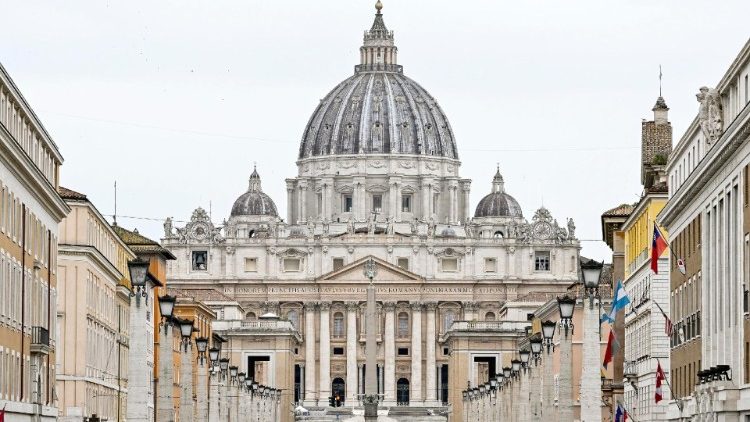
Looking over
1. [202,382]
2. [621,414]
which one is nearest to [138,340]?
[621,414]

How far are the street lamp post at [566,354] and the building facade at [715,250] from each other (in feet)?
9.34

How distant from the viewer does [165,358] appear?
5922cm

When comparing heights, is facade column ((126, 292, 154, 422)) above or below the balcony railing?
below

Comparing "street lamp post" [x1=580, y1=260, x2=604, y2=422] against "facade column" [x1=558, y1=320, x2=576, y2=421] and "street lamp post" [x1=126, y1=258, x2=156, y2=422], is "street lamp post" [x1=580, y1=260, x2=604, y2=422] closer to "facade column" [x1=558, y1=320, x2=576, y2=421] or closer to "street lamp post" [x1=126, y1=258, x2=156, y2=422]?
"facade column" [x1=558, y1=320, x2=576, y2=421]

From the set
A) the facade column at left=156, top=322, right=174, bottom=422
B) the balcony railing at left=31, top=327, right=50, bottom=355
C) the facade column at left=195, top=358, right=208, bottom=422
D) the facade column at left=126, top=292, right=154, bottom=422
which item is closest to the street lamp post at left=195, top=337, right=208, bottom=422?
the facade column at left=195, top=358, right=208, bottom=422

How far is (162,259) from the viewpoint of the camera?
113562 mm

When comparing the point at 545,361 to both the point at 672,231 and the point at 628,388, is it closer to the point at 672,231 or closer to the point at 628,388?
the point at 672,231

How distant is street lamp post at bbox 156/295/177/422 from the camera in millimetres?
56469

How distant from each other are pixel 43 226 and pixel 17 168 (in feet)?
24.8

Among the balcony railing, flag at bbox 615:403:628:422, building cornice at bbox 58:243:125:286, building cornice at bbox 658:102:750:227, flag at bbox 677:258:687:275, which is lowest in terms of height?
flag at bbox 615:403:628:422

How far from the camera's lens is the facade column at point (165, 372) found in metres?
58.3

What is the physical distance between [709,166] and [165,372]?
13.6m

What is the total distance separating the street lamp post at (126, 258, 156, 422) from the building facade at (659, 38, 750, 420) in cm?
1161

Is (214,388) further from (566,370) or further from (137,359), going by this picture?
(137,359)
